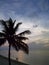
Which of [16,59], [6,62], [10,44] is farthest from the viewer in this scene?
[16,59]

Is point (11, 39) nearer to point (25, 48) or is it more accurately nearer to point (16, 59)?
point (25, 48)

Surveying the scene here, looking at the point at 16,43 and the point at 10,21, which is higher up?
the point at 10,21

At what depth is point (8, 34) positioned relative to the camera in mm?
40656

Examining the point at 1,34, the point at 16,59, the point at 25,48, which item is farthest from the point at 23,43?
the point at 16,59

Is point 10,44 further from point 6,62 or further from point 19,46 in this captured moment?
point 6,62

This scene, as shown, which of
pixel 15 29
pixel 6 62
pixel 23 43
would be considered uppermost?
pixel 15 29

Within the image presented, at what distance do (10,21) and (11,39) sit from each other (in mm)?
3322

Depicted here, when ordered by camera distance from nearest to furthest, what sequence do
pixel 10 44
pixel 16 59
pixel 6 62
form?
pixel 10 44
pixel 6 62
pixel 16 59

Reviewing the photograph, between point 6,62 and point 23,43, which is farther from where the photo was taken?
point 6,62

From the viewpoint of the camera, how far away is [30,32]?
41281 mm

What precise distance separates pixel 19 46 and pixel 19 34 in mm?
2205

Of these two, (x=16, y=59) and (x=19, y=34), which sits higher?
→ (x=19, y=34)

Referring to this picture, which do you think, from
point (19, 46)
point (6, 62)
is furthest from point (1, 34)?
point (6, 62)

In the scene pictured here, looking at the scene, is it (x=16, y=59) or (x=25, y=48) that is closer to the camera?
(x=25, y=48)
